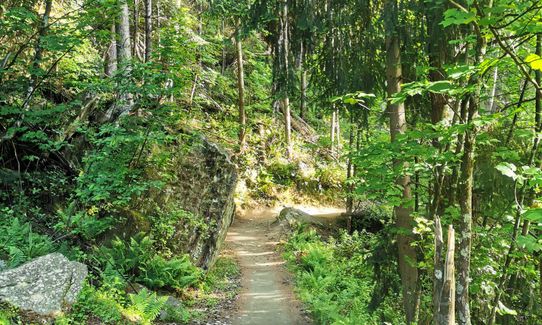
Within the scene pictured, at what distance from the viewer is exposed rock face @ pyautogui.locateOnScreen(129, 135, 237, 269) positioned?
30.6ft

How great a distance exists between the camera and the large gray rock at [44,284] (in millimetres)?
5070

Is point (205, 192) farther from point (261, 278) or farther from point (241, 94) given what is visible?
point (241, 94)

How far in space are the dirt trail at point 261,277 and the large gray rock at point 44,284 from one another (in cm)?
330

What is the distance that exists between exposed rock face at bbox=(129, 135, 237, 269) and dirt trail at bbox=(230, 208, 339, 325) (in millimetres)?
1473

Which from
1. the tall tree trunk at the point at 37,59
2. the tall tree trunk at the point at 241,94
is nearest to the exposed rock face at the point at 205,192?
the tall tree trunk at the point at 37,59

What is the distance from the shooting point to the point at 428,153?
439 cm

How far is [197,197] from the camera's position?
10023 mm

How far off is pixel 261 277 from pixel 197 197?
9.65ft

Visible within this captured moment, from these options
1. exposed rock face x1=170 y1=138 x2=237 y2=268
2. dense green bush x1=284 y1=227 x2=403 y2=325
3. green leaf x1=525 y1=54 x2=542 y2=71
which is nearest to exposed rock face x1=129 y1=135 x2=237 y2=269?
exposed rock face x1=170 y1=138 x2=237 y2=268

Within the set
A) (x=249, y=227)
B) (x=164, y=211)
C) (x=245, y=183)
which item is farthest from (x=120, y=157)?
(x=245, y=183)

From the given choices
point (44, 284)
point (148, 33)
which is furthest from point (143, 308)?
point (148, 33)

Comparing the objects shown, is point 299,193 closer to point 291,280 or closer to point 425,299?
point 291,280

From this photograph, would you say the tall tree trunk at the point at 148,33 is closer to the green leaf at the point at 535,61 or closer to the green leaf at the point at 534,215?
the green leaf at the point at 535,61

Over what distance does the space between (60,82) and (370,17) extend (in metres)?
7.82
